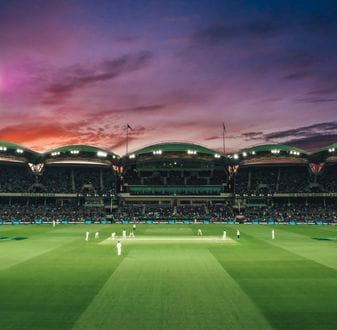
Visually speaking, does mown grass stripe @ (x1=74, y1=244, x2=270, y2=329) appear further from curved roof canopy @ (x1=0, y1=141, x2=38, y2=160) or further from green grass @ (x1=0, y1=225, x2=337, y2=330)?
curved roof canopy @ (x1=0, y1=141, x2=38, y2=160)

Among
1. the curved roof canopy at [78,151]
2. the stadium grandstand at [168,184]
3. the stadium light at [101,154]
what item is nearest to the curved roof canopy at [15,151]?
the stadium grandstand at [168,184]

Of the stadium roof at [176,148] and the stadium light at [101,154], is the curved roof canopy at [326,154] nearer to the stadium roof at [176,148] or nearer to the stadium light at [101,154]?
the stadium roof at [176,148]

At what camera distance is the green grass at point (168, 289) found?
15203 mm

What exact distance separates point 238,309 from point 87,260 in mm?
16607

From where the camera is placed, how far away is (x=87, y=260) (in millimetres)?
30172

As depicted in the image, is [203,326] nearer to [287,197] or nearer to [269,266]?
→ [269,266]

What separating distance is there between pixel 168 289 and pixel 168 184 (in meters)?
79.7

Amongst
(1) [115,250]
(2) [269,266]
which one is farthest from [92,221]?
(2) [269,266]

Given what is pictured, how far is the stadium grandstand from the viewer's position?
289 feet

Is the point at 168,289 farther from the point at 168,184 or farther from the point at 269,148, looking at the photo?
the point at 168,184

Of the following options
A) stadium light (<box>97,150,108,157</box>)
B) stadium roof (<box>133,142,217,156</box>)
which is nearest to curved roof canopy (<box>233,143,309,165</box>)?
stadium roof (<box>133,142,217,156</box>)

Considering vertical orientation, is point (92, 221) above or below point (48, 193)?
below

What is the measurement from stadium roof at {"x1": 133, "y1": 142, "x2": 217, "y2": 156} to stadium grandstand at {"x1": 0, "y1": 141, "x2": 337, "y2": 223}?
232 mm

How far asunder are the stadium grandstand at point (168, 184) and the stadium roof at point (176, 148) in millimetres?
232
